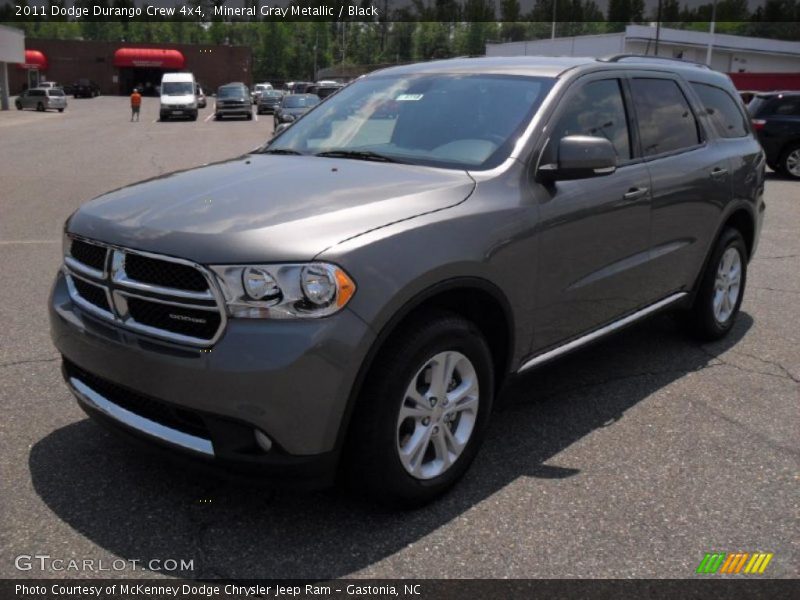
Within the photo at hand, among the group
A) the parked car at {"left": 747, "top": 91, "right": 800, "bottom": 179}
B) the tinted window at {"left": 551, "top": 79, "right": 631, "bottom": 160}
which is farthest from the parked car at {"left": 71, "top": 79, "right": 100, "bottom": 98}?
the tinted window at {"left": 551, "top": 79, "right": 631, "bottom": 160}

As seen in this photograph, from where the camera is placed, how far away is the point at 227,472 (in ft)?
9.13

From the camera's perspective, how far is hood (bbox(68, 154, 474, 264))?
277 cm

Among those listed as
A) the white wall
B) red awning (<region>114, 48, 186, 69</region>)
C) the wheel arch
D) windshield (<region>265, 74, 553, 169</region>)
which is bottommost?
the wheel arch

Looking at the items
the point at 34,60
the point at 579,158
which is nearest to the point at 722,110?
the point at 579,158

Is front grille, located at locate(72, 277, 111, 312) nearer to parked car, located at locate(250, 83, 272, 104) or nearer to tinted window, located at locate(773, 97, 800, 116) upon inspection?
tinted window, located at locate(773, 97, 800, 116)

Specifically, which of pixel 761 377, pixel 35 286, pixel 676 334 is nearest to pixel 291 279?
pixel 761 377

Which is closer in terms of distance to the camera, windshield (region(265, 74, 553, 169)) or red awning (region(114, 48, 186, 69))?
windshield (region(265, 74, 553, 169))

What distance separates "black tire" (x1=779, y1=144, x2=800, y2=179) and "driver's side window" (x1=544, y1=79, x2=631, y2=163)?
13957mm

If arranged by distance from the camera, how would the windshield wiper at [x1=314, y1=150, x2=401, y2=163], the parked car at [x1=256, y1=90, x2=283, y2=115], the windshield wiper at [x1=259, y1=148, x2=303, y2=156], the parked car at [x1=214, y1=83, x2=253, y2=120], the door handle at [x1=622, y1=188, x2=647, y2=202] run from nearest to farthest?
the windshield wiper at [x1=314, y1=150, x2=401, y2=163]
the door handle at [x1=622, y1=188, x2=647, y2=202]
the windshield wiper at [x1=259, y1=148, x2=303, y2=156]
the parked car at [x1=214, y1=83, x2=253, y2=120]
the parked car at [x1=256, y1=90, x2=283, y2=115]

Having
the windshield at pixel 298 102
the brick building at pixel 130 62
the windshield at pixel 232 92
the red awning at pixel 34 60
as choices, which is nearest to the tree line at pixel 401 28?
the brick building at pixel 130 62

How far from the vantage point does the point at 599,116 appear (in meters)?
4.18

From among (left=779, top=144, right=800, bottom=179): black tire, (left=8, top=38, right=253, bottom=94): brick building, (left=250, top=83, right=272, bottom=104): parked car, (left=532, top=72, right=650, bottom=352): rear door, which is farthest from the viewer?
(left=8, top=38, right=253, bottom=94): brick building

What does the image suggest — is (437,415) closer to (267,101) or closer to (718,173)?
(718,173)

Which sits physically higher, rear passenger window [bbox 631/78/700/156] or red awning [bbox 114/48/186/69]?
red awning [bbox 114/48/186/69]
